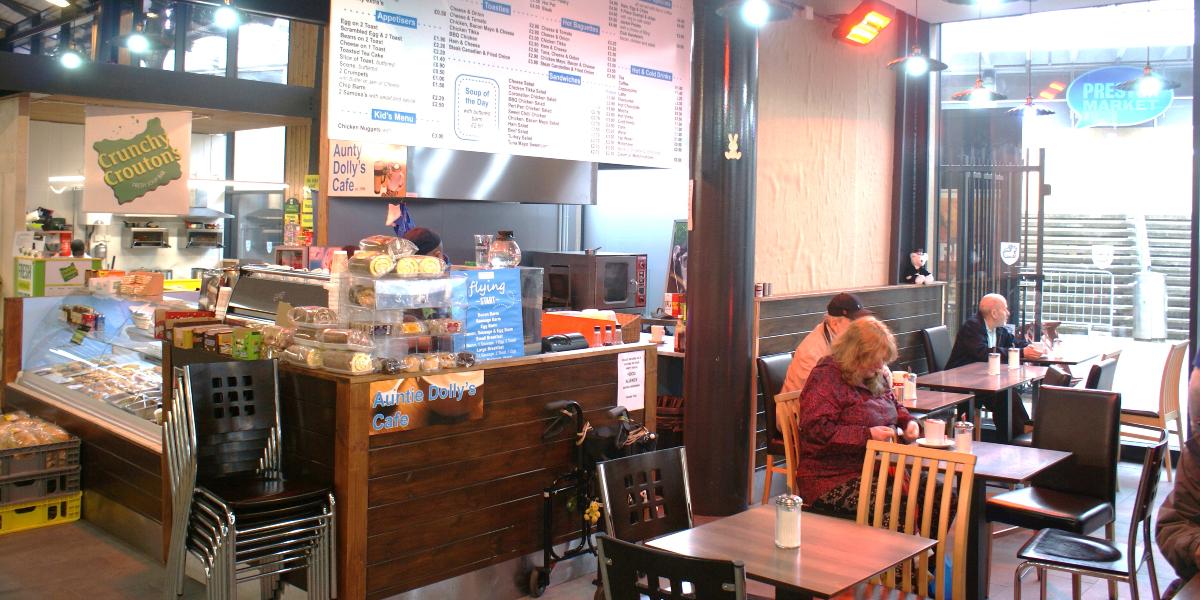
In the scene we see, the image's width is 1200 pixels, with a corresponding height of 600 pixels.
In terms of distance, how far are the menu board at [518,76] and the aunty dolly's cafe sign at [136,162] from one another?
2.78m

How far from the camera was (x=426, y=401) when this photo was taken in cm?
392

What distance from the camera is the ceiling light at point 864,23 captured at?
667 cm

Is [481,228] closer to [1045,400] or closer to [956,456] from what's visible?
[1045,400]

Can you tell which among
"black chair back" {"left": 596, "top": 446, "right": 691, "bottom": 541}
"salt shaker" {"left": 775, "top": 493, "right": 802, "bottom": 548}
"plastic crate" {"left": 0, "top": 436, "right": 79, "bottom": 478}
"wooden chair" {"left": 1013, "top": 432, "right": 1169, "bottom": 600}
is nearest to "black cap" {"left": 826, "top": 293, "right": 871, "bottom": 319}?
"wooden chair" {"left": 1013, "top": 432, "right": 1169, "bottom": 600}

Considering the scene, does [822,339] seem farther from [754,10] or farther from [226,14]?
[226,14]

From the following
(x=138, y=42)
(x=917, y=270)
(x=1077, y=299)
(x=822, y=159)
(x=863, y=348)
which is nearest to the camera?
(x=863, y=348)

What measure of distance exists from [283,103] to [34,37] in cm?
254

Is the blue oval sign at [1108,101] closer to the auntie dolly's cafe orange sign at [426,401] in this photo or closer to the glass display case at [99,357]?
the auntie dolly's cafe orange sign at [426,401]

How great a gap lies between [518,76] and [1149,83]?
17.2ft

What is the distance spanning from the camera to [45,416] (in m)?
5.84

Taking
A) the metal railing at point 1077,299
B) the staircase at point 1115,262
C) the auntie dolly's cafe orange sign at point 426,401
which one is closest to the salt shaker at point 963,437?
the auntie dolly's cafe orange sign at point 426,401

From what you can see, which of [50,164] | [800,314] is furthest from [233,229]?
[800,314]

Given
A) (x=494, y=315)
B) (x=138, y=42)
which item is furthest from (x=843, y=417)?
(x=138, y=42)

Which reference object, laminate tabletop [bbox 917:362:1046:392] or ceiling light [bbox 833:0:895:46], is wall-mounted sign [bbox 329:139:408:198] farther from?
laminate tabletop [bbox 917:362:1046:392]
